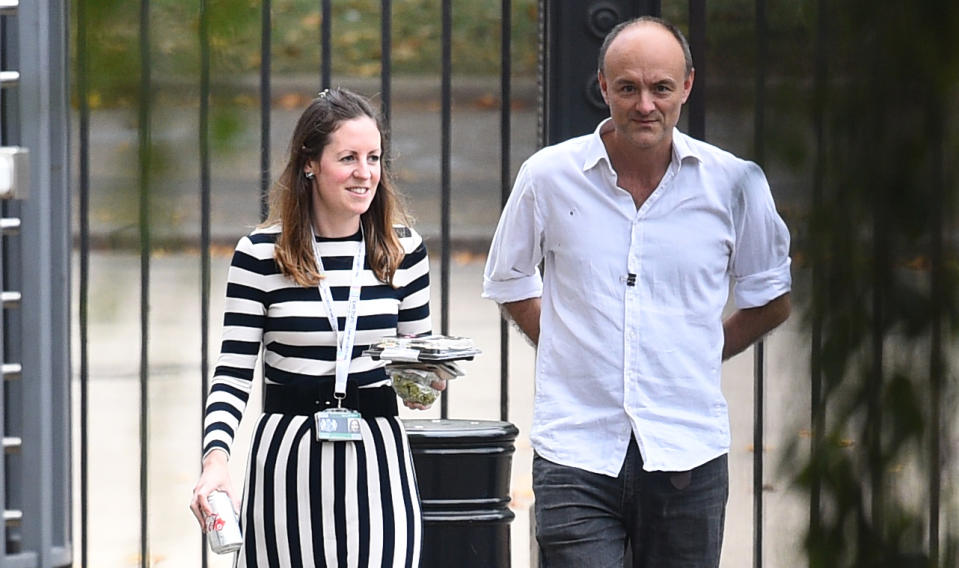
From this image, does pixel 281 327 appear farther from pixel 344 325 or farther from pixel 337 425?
pixel 337 425

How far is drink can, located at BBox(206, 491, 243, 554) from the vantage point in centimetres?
298

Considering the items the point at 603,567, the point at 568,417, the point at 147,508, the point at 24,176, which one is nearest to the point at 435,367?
the point at 568,417

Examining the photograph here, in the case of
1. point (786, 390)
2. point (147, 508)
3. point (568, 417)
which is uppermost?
point (786, 390)

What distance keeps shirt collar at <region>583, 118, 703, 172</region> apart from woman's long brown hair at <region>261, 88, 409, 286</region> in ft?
1.44

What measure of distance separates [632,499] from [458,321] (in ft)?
18.3

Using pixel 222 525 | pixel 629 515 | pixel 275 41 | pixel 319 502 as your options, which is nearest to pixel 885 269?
pixel 275 41

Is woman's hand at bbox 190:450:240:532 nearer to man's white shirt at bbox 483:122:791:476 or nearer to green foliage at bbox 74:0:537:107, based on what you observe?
man's white shirt at bbox 483:122:791:476

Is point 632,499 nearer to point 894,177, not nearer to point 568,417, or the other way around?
point 568,417

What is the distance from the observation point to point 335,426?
326cm

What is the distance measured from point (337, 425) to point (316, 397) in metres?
0.07

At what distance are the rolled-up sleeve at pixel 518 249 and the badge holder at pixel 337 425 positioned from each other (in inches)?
15.5

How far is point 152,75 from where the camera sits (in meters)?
0.86

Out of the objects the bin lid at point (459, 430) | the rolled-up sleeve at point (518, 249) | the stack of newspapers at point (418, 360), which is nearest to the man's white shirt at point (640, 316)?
the rolled-up sleeve at point (518, 249)

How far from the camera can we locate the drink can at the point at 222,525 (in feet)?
9.78
